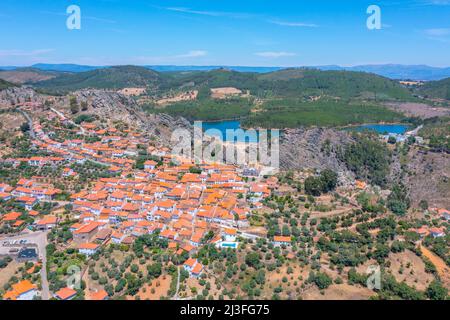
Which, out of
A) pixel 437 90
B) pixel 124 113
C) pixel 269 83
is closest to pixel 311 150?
pixel 124 113

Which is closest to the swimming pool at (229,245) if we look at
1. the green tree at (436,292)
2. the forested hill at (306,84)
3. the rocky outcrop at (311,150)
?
the green tree at (436,292)

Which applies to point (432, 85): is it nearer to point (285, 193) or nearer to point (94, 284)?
point (285, 193)

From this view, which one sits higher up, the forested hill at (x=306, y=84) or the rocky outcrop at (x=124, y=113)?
the forested hill at (x=306, y=84)

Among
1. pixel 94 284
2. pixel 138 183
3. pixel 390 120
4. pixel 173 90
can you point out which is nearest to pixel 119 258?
pixel 94 284

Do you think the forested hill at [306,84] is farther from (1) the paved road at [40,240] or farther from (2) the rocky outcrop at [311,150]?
(1) the paved road at [40,240]

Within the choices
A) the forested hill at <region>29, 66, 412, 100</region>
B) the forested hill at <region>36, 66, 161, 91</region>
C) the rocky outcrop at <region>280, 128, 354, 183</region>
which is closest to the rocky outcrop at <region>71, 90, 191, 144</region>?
the rocky outcrop at <region>280, 128, 354, 183</region>
